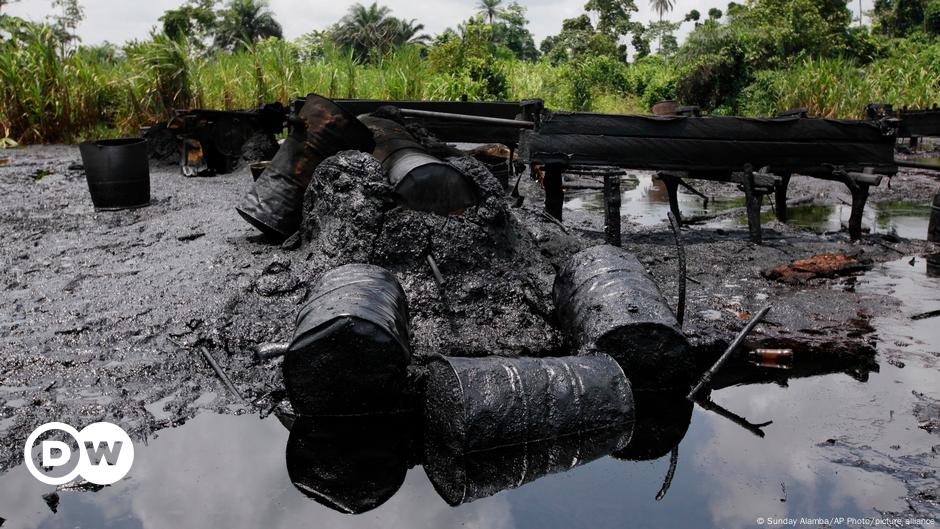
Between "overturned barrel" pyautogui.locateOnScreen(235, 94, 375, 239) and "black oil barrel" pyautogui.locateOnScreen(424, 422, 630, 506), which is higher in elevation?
"overturned barrel" pyautogui.locateOnScreen(235, 94, 375, 239)

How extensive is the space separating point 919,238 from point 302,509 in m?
8.01

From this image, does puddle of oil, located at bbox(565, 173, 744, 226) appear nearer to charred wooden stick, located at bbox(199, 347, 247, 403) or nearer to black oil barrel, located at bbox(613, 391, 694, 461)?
Answer: black oil barrel, located at bbox(613, 391, 694, 461)

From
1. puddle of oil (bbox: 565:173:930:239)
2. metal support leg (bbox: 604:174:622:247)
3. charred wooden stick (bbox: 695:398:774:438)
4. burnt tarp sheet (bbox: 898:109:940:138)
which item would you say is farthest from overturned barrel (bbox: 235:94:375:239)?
burnt tarp sheet (bbox: 898:109:940:138)

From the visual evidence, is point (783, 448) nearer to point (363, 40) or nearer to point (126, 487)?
point (126, 487)

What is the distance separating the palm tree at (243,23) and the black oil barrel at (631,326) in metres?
52.0

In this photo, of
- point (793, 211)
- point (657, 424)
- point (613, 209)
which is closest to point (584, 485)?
point (657, 424)

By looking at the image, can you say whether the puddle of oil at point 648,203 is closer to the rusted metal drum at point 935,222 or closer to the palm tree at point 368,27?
the rusted metal drum at point 935,222

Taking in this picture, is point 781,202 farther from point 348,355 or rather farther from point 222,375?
point 222,375

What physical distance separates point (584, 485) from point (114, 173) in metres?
7.56

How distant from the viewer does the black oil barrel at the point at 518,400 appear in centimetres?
368

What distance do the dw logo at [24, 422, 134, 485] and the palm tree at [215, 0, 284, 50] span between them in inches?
2055

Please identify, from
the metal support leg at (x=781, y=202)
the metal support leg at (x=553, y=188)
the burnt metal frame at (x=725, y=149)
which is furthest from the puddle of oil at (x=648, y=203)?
the metal support leg at (x=553, y=188)

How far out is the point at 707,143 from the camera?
7.64 meters

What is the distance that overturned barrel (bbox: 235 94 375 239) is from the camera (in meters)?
6.70
